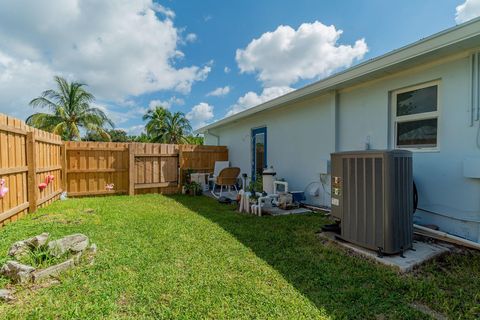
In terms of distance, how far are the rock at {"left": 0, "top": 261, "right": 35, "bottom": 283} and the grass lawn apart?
0.31 feet

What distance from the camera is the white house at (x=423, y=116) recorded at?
300cm

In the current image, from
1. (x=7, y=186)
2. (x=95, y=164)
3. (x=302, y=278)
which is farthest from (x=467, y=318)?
(x=95, y=164)

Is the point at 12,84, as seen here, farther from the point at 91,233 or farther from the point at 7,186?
the point at 91,233

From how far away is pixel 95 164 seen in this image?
291 inches

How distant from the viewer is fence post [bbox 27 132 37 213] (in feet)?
15.2

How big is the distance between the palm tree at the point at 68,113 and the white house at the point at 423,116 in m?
14.5

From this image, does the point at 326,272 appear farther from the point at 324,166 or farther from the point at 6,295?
the point at 324,166

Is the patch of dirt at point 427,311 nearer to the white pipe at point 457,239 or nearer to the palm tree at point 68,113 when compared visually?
the white pipe at point 457,239

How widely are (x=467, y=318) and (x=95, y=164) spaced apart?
27.4 feet

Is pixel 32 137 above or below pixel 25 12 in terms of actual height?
below

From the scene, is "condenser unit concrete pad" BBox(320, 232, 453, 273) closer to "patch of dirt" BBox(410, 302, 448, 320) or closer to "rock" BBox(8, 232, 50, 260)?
"patch of dirt" BBox(410, 302, 448, 320)

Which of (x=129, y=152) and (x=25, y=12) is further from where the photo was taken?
(x=129, y=152)

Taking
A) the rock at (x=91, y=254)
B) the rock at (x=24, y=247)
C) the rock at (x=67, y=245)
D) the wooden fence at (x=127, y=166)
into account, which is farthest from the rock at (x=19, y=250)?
the wooden fence at (x=127, y=166)

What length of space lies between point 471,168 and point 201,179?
22.5ft
